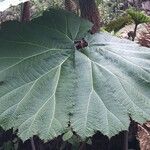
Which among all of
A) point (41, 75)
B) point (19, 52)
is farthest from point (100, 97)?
point (19, 52)

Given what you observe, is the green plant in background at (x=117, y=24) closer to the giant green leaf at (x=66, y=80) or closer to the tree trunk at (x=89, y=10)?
the tree trunk at (x=89, y=10)

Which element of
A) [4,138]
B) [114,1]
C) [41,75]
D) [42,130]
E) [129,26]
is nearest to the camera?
[42,130]

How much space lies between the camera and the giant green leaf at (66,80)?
1224mm

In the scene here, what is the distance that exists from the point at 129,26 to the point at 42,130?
4.67ft

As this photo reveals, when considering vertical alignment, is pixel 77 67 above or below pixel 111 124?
above

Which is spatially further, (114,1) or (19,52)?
(114,1)

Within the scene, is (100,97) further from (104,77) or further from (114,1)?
(114,1)

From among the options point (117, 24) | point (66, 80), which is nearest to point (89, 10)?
point (66, 80)

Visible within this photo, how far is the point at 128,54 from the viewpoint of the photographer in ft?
4.73

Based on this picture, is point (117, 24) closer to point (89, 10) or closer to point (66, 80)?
point (89, 10)

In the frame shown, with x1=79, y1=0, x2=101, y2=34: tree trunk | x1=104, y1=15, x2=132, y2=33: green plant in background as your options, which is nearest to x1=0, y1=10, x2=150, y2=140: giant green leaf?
x1=79, y1=0, x2=101, y2=34: tree trunk

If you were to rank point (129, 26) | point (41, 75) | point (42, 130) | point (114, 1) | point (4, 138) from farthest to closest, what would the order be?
point (114, 1) < point (129, 26) < point (4, 138) < point (41, 75) < point (42, 130)

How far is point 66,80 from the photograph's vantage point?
132 cm

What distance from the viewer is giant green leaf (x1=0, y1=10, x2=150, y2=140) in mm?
1224
